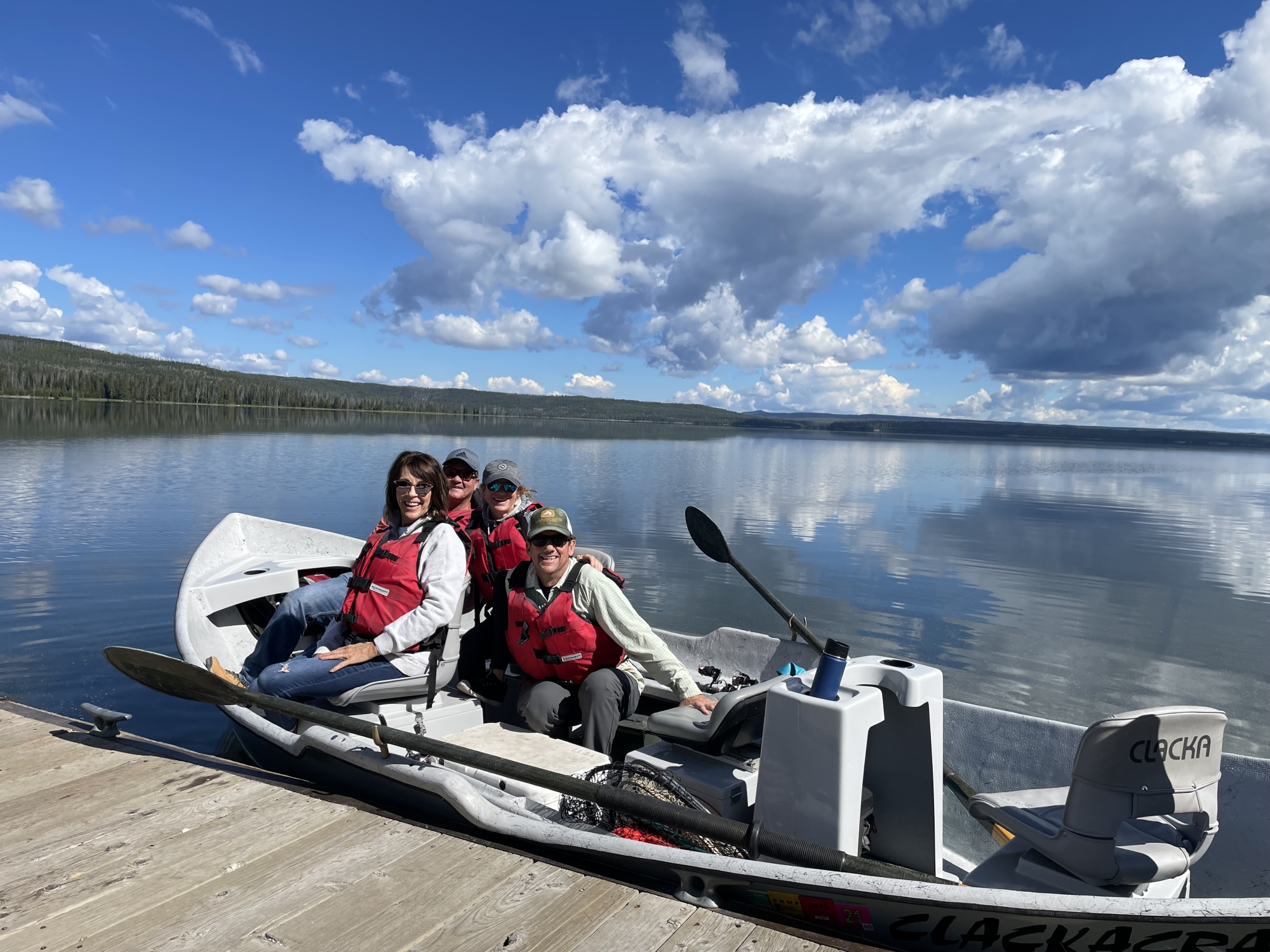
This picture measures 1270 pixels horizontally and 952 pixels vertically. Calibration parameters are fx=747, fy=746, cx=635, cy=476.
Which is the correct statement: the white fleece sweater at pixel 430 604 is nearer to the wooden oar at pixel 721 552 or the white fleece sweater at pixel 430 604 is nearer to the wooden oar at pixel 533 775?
the wooden oar at pixel 533 775

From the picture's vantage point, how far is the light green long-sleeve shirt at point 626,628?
382 centimetres

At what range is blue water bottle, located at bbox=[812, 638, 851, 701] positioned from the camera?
2508 millimetres

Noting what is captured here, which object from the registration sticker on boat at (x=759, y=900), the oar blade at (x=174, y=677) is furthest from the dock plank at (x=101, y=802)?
the registration sticker on boat at (x=759, y=900)

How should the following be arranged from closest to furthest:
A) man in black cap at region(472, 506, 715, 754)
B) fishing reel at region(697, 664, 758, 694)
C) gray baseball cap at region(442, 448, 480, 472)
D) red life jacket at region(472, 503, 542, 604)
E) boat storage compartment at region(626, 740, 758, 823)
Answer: boat storage compartment at region(626, 740, 758, 823) → man in black cap at region(472, 506, 715, 754) → fishing reel at region(697, 664, 758, 694) → red life jacket at region(472, 503, 542, 604) → gray baseball cap at region(442, 448, 480, 472)

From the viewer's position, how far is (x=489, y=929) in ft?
8.68

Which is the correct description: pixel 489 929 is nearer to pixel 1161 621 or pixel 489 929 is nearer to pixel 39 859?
pixel 39 859

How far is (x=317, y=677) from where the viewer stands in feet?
13.7

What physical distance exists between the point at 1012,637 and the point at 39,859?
34.8 feet

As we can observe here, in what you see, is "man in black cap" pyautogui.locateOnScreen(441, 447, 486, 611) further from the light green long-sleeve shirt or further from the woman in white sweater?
the light green long-sleeve shirt

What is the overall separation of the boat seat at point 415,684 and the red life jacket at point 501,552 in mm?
696

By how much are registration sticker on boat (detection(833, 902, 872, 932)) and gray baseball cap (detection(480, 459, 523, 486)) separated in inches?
144

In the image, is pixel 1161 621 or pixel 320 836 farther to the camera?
pixel 1161 621

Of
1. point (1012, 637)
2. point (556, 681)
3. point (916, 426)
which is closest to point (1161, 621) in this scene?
point (1012, 637)

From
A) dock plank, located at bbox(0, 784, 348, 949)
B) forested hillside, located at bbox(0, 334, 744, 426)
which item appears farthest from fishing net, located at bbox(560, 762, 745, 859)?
forested hillside, located at bbox(0, 334, 744, 426)
